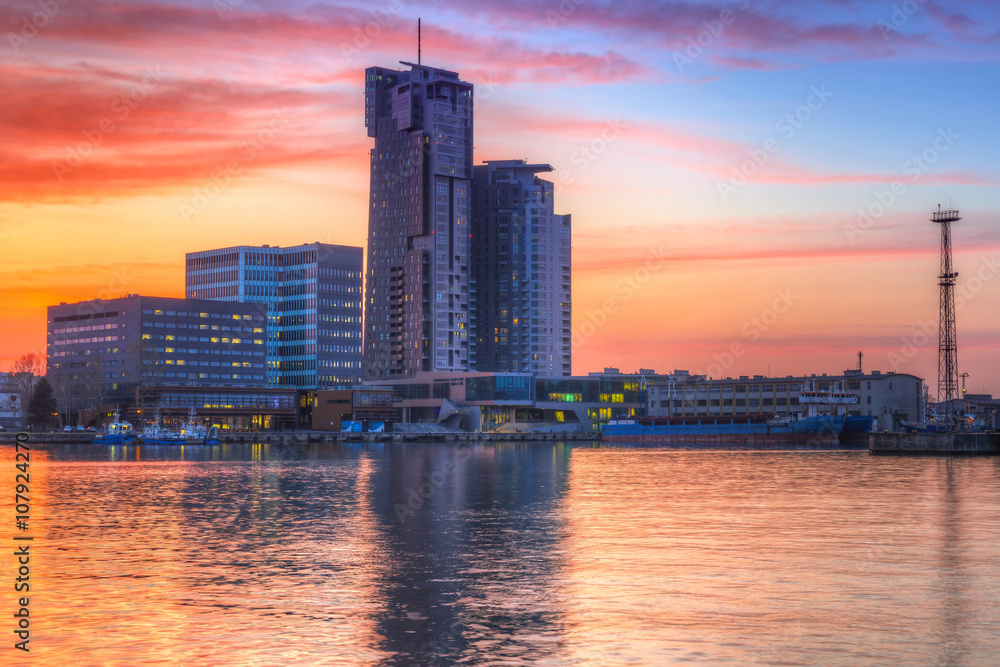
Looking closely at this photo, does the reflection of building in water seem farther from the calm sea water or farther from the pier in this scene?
the pier

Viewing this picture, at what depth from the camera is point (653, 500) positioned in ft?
259

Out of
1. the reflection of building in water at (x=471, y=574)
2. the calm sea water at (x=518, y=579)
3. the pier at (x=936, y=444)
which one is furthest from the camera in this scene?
the pier at (x=936, y=444)

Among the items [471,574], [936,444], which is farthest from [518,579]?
[936,444]

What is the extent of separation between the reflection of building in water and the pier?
311ft

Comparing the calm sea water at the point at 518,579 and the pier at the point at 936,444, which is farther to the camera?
the pier at the point at 936,444

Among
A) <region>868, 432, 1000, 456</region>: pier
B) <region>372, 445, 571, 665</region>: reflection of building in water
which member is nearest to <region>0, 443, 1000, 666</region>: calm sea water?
<region>372, 445, 571, 665</region>: reflection of building in water

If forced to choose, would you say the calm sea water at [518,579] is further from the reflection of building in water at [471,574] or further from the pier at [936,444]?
the pier at [936,444]

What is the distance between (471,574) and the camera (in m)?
42.6

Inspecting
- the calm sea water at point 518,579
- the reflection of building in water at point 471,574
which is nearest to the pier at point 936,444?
the calm sea water at point 518,579

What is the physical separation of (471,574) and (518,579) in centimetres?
218

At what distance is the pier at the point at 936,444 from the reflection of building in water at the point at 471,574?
94.8 metres

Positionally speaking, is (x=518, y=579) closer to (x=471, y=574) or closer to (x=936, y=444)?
(x=471, y=574)

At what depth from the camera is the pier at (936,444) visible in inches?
6260

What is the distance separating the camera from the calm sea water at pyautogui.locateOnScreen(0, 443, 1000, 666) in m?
29.8
